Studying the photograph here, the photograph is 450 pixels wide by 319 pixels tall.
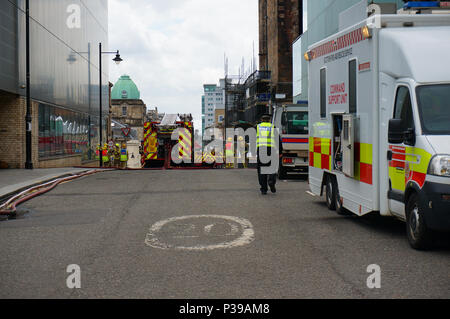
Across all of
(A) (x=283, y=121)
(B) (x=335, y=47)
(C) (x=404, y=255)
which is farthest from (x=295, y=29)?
(C) (x=404, y=255)

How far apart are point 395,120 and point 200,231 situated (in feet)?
10.7

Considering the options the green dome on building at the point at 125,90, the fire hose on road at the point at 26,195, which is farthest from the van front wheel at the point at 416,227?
the green dome on building at the point at 125,90

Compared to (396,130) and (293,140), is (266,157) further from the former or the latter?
(396,130)

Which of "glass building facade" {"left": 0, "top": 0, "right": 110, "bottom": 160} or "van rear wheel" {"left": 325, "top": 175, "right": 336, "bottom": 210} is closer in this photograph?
"van rear wheel" {"left": 325, "top": 175, "right": 336, "bottom": 210}

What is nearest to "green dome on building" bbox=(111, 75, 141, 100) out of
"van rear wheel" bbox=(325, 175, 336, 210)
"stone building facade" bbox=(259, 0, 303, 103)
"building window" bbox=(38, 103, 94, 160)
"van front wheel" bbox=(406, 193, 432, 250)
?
"stone building facade" bbox=(259, 0, 303, 103)

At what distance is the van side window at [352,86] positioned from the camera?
891cm

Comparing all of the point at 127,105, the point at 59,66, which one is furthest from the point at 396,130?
the point at 127,105

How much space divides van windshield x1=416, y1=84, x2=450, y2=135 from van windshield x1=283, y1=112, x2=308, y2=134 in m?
11.2

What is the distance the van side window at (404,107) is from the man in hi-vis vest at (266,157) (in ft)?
18.5

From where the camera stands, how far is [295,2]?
57.8 m

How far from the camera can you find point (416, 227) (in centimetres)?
691

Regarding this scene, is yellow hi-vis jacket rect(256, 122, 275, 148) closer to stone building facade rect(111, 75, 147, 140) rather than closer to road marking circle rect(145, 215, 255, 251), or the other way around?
road marking circle rect(145, 215, 255, 251)

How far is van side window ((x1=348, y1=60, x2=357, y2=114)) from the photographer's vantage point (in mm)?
8906
